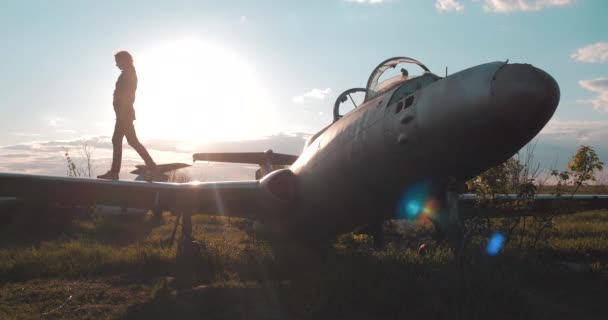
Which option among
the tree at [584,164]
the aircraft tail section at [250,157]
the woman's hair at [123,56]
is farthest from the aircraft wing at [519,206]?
the woman's hair at [123,56]

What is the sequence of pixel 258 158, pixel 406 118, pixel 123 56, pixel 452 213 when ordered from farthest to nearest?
pixel 258 158 < pixel 123 56 < pixel 452 213 < pixel 406 118

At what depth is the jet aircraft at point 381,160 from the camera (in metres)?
3.96

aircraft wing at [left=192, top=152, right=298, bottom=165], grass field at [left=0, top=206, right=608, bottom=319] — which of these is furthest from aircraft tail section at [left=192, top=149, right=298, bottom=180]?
grass field at [left=0, top=206, right=608, bottom=319]

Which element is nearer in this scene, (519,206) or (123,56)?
(519,206)

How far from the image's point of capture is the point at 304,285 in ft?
18.5

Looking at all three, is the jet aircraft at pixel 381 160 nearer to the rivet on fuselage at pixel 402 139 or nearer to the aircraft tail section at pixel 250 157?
the rivet on fuselage at pixel 402 139

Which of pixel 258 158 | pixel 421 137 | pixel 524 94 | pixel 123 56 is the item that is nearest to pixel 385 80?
pixel 421 137

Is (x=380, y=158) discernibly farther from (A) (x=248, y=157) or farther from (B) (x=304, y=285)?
(A) (x=248, y=157)

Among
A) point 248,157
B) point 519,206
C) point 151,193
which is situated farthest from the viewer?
point 248,157

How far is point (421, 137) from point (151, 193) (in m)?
6.04

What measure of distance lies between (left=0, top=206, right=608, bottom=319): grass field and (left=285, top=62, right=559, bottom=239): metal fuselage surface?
1.09m

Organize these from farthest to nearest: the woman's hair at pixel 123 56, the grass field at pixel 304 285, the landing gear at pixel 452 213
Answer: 1. the woman's hair at pixel 123 56
2. the landing gear at pixel 452 213
3. the grass field at pixel 304 285

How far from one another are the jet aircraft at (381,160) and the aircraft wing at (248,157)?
3263 mm

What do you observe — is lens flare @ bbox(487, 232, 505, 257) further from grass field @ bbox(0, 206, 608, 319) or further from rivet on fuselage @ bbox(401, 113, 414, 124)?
rivet on fuselage @ bbox(401, 113, 414, 124)
